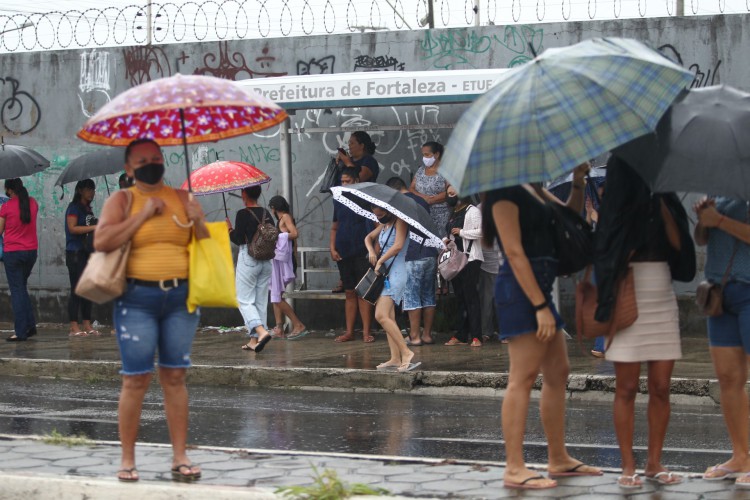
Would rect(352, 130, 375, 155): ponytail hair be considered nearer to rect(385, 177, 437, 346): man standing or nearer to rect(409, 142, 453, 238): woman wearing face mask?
rect(409, 142, 453, 238): woman wearing face mask

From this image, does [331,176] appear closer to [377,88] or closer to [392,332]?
[377,88]

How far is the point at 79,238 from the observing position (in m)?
15.5

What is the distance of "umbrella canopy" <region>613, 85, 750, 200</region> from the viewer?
19.1ft

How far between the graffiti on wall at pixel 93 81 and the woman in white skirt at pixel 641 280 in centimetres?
1199

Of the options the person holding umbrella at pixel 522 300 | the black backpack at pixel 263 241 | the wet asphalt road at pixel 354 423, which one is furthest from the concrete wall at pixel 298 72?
the person holding umbrella at pixel 522 300

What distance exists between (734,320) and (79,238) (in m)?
10.7

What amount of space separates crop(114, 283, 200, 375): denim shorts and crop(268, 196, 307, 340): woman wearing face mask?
7.83 m

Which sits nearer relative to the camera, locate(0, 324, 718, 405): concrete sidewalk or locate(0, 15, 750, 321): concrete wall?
locate(0, 324, 718, 405): concrete sidewalk

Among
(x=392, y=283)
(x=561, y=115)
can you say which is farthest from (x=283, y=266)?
(x=561, y=115)

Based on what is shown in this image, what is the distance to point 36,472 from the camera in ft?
22.0

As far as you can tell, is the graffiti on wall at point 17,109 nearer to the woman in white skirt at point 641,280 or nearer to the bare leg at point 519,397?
the bare leg at point 519,397

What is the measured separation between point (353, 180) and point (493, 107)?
8599 millimetres

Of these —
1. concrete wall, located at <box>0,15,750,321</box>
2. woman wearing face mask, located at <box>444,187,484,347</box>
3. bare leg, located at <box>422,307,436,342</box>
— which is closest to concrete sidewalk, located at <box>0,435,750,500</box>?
woman wearing face mask, located at <box>444,187,484,347</box>

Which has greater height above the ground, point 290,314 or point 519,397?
point 519,397
